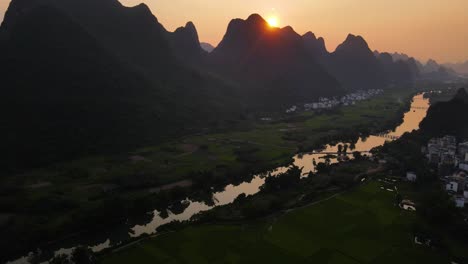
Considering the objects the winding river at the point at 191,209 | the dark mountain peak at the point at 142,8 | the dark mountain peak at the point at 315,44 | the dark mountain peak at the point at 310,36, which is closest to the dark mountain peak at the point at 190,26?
the dark mountain peak at the point at 142,8

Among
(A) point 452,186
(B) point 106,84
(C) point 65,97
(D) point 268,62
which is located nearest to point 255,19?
(D) point 268,62

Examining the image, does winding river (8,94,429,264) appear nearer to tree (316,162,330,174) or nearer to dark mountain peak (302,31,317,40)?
tree (316,162,330,174)

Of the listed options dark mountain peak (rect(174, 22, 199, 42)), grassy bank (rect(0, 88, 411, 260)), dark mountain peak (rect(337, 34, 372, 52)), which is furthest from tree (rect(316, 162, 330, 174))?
dark mountain peak (rect(337, 34, 372, 52))

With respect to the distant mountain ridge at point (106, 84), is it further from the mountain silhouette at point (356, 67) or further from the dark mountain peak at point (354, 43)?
the dark mountain peak at point (354, 43)

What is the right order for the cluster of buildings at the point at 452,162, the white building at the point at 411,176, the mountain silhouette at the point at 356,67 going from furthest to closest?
1. the mountain silhouette at the point at 356,67
2. the white building at the point at 411,176
3. the cluster of buildings at the point at 452,162

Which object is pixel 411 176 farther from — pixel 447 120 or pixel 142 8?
pixel 142 8
